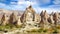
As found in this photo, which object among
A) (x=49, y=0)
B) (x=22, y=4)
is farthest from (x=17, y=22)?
(x=49, y=0)

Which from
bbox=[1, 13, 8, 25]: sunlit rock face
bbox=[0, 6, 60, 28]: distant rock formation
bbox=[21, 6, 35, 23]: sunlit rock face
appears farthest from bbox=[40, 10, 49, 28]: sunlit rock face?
bbox=[1, 13, 8, 25]: sunlit rock face

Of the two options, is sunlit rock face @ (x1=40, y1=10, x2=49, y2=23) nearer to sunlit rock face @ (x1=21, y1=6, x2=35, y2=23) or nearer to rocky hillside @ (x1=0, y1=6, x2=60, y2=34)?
rocky hillside @ (x1=0, y1=6, x2=60, y2=34)

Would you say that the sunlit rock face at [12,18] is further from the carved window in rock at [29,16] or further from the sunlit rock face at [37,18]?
the sunlit rock face at [37,18]

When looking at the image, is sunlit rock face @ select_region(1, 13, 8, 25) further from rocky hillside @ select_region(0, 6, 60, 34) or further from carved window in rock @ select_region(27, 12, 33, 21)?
carved window in rock @ select_region(27, 12, 33, 21)

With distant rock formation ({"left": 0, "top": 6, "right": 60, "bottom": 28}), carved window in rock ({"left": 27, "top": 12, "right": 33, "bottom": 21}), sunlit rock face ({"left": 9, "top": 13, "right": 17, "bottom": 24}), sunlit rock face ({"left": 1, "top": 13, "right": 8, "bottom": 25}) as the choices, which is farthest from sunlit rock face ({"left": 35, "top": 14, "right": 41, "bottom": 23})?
sunlit rock face ({"left": 1, "top": 13, "right": 8, "bottom": 25})

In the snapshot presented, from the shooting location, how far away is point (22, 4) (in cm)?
372

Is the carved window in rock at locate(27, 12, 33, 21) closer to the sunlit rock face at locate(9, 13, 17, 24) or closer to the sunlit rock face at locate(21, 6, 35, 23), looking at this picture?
the sunlit rock face at locate(21, 6, 35, 23)

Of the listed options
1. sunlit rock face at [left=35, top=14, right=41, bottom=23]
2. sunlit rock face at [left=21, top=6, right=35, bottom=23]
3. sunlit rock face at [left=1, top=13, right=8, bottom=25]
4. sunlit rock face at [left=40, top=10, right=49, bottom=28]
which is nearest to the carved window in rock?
sunlit rock face at [left=21, top=6, right=35, bottom=23]

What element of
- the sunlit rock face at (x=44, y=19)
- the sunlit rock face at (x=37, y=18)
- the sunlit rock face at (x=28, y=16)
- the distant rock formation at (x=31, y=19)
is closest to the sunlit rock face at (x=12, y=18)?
Result: the distant rock formation at (x=31, y=19)

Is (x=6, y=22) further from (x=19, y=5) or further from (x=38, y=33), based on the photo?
(x=38, y=33)

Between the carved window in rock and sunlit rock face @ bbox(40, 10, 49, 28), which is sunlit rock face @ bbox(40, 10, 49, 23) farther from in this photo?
the carved window in rock

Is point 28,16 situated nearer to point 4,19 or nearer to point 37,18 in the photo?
point 37,18

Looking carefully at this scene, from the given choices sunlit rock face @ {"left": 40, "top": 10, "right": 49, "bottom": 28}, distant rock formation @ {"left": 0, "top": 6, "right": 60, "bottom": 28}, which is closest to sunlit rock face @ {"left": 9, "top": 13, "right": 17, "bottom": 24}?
distant rock formation @ {"left": 0, "top": 6, "right": 60, "bottom": 28}

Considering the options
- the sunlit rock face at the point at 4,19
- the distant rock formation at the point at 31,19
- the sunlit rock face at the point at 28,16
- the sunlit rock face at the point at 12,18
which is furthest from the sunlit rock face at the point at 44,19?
the sunlit rock face at the point at 4,19
